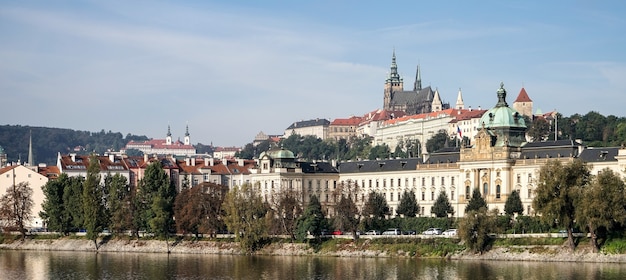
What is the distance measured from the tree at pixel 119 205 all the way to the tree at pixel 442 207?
32123mm

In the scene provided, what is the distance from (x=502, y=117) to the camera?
11719 centimetres

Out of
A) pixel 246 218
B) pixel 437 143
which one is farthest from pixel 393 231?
pixel 437 143

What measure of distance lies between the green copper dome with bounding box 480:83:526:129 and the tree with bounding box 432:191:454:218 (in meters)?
10.5

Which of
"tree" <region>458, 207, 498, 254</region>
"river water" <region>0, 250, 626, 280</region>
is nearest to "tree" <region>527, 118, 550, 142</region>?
"tree" <region>458, 207, 498, 254</region>

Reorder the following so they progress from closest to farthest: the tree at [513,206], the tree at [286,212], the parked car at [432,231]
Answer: the parked car at [432,231] < the tree at [286,212] < the tree at [513,206]

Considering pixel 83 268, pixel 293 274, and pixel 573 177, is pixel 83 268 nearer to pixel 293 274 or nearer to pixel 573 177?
pixel 293 274

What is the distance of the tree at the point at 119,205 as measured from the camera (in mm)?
110681

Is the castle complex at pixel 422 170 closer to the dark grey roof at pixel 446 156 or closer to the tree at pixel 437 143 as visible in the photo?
the dark grey roof at pixel 446 156

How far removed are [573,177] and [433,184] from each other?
3521 cm

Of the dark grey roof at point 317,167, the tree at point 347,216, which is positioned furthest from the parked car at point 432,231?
the dark grey roof at point 317,167

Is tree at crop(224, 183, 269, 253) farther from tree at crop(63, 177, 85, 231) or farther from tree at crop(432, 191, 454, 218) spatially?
tree at crop(432, 191, 454, 218)

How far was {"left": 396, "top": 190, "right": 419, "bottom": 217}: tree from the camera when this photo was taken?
11500cm

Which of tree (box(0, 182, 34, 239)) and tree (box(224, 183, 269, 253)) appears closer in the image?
tree (box(224, 183, 269, 253))

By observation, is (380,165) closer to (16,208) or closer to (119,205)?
(119,205)
